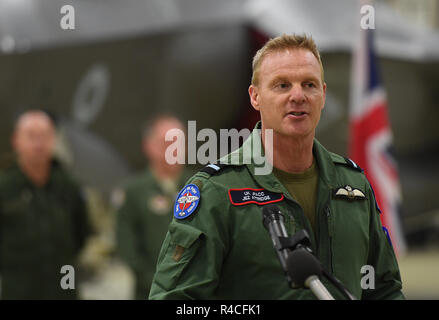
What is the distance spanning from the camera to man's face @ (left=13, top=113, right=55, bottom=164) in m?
4.35

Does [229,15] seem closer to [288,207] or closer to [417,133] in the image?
[417,133]

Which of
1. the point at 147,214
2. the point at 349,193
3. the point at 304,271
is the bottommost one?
the point at 304,271

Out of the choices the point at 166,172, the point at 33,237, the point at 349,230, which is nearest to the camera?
the point at 349,230

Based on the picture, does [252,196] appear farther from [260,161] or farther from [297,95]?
[297,95]

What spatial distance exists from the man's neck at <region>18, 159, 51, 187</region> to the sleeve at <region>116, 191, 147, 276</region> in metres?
A: 0.73

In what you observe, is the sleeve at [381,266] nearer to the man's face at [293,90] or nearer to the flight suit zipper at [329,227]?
the flight suit zipper at [329,227]

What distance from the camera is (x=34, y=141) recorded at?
445 cm

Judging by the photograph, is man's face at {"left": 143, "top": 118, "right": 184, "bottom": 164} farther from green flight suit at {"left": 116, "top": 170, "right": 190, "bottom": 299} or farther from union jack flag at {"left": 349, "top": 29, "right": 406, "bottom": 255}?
union jack flag at {"left": 349, "top": 29, "right": 406, "bottom": 255}

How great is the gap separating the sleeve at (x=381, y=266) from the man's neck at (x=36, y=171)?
321cm

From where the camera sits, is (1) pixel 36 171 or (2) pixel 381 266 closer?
(2) pixel 381 266

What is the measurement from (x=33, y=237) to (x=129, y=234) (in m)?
0.81

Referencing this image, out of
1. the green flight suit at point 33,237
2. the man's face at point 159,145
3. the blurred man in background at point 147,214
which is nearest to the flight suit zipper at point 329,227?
the green flight suit at point 33,237

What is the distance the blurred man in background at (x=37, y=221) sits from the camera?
4074 mm

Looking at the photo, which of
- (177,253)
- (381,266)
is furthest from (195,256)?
(381,266)
